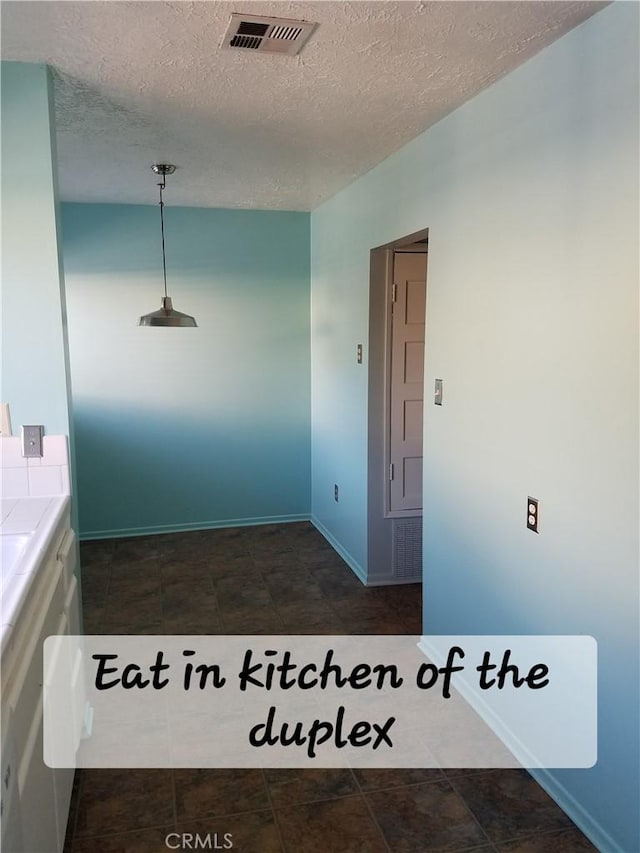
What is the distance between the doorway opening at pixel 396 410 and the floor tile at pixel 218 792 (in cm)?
184

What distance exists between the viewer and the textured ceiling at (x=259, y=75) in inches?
72.2

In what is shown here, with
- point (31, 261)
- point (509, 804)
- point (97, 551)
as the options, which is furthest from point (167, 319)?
point (509, 804)

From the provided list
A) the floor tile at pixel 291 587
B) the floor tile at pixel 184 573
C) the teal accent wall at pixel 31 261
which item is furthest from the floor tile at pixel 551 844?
the floor tile at pixel 184 573

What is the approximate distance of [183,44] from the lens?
202 cm

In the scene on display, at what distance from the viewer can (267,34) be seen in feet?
6.40

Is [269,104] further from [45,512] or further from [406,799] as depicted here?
[406,799]

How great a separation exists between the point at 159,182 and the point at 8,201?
1817 mm

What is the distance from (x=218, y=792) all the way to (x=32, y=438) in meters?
1.44

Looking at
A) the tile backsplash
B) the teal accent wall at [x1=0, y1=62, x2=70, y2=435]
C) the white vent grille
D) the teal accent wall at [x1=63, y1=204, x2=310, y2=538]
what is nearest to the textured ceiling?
the teal accent wall at [x1=0, y1=62, x2=70, y2=435]

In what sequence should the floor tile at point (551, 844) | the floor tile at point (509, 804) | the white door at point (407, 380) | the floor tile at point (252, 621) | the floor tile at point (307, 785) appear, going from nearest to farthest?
1. the floor tile at point (551, 844)
2. the floor tile at point (509, 804)
3. the floor tile at point (307, 785)
4. the floor tile at point (252, 621)
5. the white door at point (407, 380)

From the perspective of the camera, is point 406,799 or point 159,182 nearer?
point 406,799

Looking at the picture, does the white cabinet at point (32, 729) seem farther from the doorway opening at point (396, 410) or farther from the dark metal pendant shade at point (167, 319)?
the doorway opening at point (396, 410)

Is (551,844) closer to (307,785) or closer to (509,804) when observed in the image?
(509,804)

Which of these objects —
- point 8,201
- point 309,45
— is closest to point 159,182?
point 8,201
